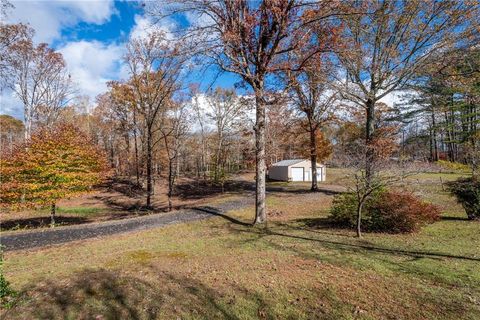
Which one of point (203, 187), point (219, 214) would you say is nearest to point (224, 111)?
point (203, 187)

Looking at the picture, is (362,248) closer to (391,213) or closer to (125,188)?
(391,213)

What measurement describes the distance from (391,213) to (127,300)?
8.43m

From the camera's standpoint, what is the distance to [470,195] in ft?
34.1

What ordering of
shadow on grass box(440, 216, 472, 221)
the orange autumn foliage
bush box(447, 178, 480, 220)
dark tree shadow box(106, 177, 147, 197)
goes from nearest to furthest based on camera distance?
bush box(447, 178, 480, 220)
shadow on grass box(440, 216, 472, 221)
the orange autumn foliage
dark tree shadow box(106, 177, 147, 197)

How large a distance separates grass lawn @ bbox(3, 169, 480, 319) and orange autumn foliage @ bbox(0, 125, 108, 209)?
5.31 m

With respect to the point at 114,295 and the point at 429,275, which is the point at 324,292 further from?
the point at 114,295

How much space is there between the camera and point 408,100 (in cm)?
3259

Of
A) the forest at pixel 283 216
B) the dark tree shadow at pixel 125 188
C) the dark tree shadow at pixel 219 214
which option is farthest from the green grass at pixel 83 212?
the dark tree shadow at pixel 219 214

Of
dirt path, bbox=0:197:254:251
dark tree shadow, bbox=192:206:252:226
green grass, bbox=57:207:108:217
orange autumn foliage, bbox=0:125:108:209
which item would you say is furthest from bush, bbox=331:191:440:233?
green grass, bbox=57:207:108:217

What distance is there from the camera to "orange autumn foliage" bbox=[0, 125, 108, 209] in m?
12.0

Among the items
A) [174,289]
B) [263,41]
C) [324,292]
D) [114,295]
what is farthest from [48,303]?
[263,41]

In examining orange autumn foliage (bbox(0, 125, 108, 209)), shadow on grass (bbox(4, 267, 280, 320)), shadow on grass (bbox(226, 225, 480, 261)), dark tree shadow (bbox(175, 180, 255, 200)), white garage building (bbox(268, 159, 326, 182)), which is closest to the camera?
shadow on grass (bbox(4, 267, 280, 320))

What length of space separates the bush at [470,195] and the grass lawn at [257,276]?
Answer: 1.76 meters

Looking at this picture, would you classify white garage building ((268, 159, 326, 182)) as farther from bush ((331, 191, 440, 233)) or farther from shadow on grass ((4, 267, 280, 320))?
shadow on grass ((4, 267, 280, 320))
